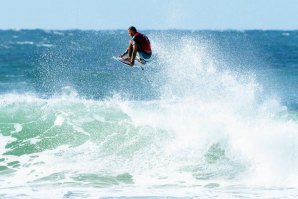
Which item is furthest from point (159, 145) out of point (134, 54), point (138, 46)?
point (138, 46)

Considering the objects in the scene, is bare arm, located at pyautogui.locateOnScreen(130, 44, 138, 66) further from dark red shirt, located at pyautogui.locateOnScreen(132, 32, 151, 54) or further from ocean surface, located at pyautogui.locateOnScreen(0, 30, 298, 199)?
ocean surface, located at pyautogui.locateOnScreen(0, 30, 298, 199)

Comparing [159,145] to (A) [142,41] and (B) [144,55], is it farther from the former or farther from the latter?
(A) [142,41]

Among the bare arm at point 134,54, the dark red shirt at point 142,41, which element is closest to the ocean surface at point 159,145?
the dark red shirt at point 142,41

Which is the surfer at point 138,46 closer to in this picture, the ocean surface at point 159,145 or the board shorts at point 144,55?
the board shorts at point 144,55

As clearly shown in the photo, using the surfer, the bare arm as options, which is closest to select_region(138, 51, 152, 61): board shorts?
the surfer

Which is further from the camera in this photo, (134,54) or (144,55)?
(144,55)

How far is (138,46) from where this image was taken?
52.3ft

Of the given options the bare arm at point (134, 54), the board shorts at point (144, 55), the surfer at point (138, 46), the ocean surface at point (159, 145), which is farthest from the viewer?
the board shorts at point (144, 55)

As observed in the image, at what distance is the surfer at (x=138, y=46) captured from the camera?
15.8m

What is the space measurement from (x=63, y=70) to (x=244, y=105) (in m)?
20.1

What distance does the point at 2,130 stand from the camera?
797 inches

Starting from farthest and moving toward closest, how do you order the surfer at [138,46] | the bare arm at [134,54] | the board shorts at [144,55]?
the board shorts at [144,55] < the bare arm at [134,54] < the surfer at [138,46]

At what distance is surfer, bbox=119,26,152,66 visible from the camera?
1577 centimetres

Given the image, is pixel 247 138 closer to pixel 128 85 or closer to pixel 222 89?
pixel 222 89
